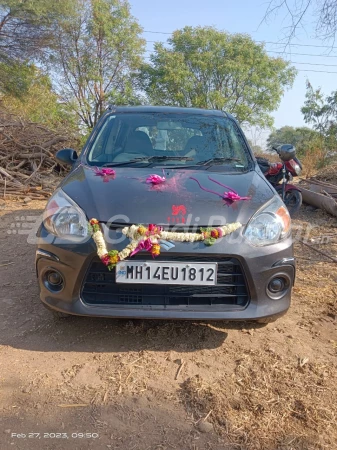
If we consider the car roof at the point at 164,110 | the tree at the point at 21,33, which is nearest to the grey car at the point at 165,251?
the car roof at the point at 164,110

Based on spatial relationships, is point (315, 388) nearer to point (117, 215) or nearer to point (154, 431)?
point (154, 431)

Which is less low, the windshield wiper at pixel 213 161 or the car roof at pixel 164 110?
the car roof at pixel 164 110

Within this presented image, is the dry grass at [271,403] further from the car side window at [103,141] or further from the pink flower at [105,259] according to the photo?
the car side window at [103,141]

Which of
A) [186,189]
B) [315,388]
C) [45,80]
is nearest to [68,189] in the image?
[186,189]

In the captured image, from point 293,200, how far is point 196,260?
492 centimetres

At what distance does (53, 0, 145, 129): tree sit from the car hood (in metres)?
23.5

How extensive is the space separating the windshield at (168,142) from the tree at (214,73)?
22.5m

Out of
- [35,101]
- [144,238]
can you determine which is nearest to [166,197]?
[144,238]

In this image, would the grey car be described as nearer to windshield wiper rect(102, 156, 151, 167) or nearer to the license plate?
the license plate

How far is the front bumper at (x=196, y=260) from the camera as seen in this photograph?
2.43 metres

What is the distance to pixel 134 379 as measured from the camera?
2381 mm

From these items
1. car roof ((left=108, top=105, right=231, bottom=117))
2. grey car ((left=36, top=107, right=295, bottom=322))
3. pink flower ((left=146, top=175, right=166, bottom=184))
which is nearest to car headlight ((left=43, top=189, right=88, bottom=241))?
grey car ((left=36, top=107, right=295, bottom=322))

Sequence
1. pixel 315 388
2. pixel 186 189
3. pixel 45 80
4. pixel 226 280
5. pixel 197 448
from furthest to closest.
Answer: pixel 45 80 < pixel 186 189 < pixel 226 280 < pixel 315 388 < pixel 197 448

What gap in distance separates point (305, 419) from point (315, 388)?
301 mm
